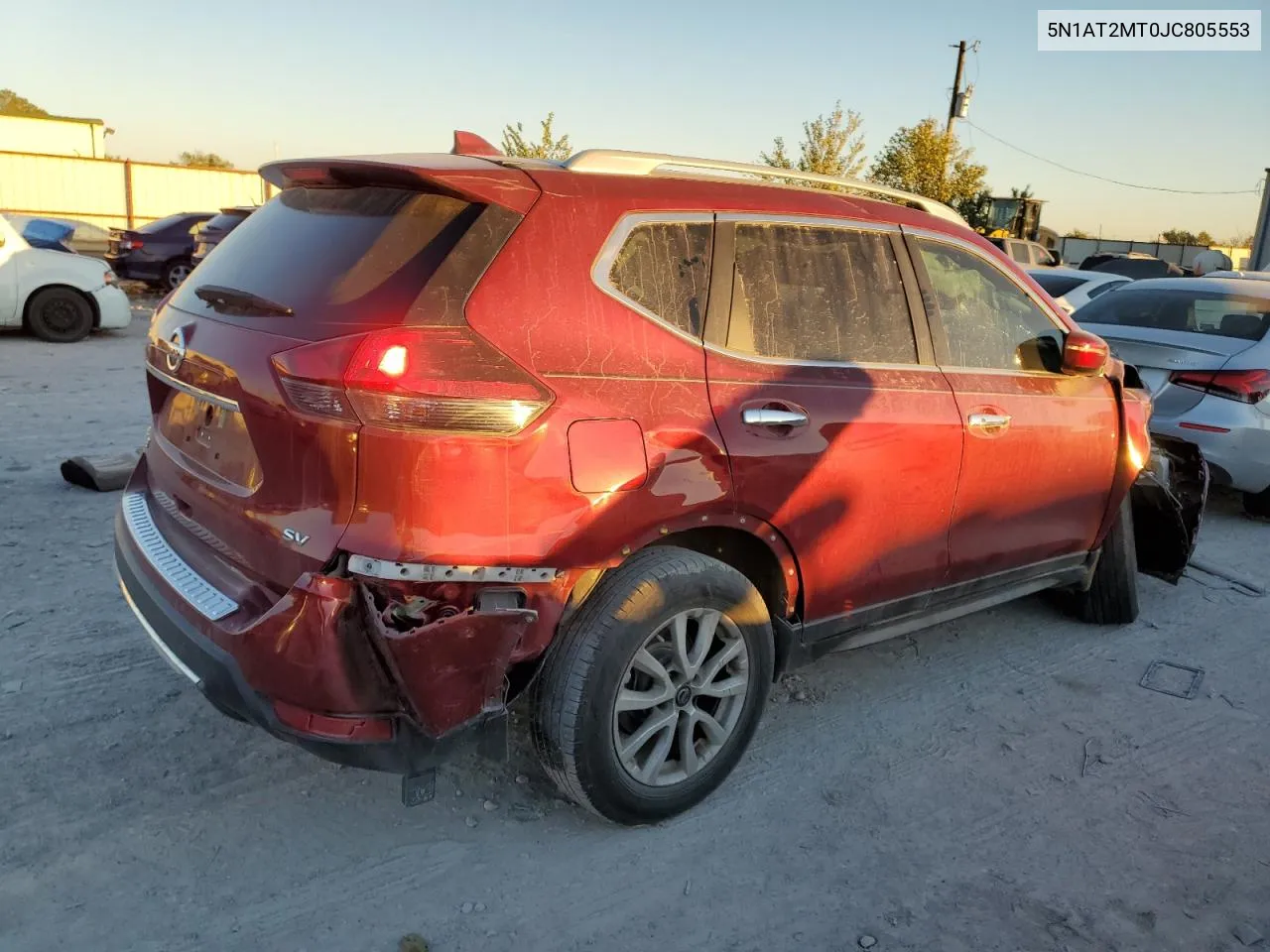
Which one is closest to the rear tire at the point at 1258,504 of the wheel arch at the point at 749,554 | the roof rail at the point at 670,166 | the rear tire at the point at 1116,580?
the rear tire at the point at 1116,580

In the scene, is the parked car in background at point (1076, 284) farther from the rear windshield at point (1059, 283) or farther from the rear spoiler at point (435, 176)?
the rear spoiler at point (435, 176)

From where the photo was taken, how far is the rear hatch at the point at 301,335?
7.43 feet

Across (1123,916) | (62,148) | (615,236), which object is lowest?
(1123,916)

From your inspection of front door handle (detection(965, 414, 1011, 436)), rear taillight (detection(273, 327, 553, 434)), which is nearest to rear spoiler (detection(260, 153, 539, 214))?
rear taillight (detection(273, 327, 553, 434))

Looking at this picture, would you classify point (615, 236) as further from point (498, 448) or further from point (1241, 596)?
point (1241, 596)

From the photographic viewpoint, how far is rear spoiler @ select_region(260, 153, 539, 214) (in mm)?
2439

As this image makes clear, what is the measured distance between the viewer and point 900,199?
11.9 feet

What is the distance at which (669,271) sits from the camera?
273 cm

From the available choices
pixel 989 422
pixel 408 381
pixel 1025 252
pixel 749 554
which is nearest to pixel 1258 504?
pixel 989 422

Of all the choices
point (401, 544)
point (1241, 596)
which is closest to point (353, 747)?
point (401, 544)

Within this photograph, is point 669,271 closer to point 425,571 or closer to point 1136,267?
point 425,571

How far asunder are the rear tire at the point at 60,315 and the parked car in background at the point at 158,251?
16.8 feet

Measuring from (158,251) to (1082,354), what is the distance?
52.7 ft

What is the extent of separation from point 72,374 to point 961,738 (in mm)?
8948
